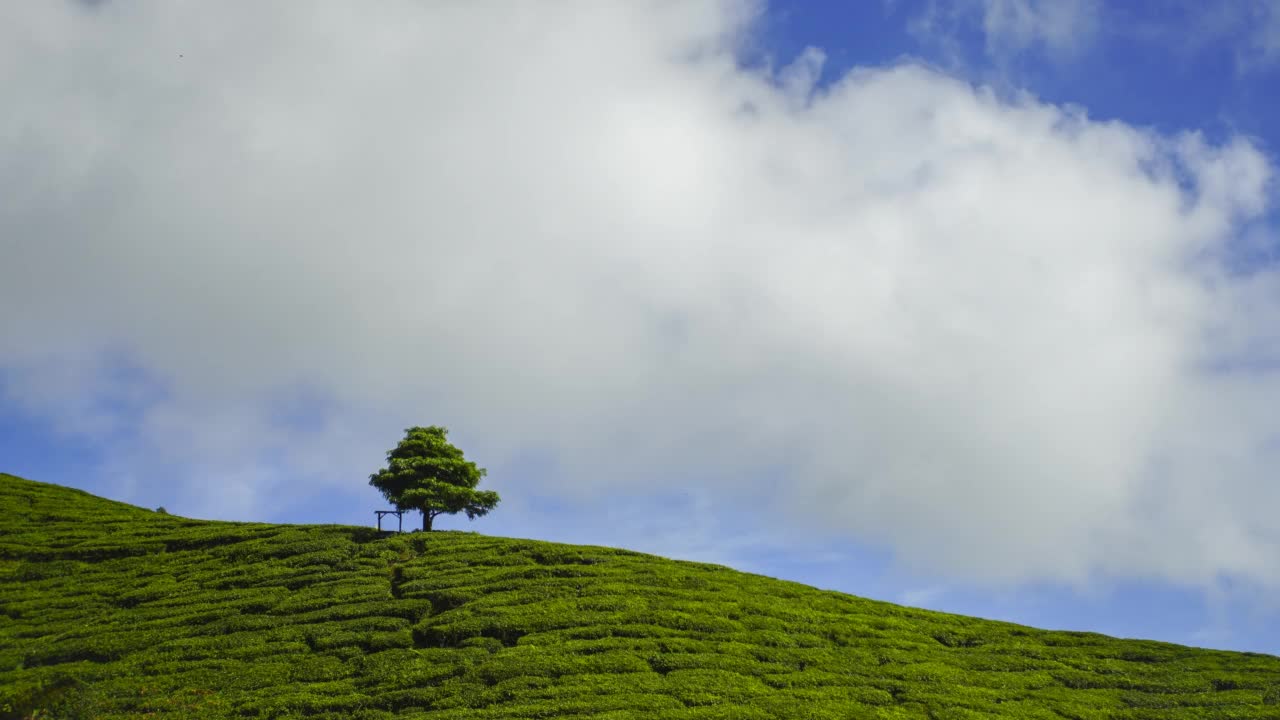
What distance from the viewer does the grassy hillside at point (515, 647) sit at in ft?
105

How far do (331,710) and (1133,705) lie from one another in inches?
1248

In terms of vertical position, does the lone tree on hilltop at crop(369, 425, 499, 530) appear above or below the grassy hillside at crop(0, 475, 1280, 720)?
above

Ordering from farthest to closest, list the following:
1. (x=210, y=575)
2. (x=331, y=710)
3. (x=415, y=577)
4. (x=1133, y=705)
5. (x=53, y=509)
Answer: (x=53, y=509) < (x=210, y=575) < (x=415, y=577) < (x=1133, y=705) < (x=331, y=710)

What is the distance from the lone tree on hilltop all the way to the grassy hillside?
5.07 metres

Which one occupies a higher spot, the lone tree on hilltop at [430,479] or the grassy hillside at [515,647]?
the lone tree on hilltop at [430,479]

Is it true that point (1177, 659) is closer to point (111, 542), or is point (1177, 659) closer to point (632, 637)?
point (632, 637)

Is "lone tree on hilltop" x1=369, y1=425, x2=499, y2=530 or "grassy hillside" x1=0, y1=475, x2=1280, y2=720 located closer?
"grassy hillside" x1=0, y1=475, x2=1280, y2=720

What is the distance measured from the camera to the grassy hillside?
31.9 meters

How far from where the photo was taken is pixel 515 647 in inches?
1416

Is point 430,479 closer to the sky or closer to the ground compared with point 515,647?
closer to the sky

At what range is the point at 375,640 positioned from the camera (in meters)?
37.3

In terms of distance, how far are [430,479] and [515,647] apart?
23.4 m

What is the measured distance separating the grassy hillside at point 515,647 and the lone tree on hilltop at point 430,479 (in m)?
5.07

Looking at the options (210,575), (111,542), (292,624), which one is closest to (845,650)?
(292,624)
